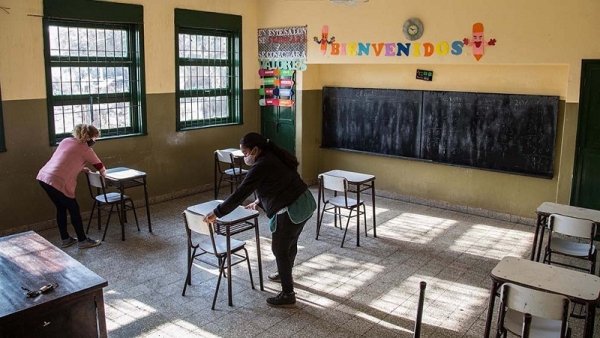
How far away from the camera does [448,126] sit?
23.2 feet

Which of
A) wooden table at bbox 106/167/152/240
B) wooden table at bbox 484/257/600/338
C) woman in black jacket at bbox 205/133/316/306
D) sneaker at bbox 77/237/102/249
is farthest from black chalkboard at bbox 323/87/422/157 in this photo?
wooden table at bbox 484/257/600/338

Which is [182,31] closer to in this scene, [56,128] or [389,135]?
[56,128]

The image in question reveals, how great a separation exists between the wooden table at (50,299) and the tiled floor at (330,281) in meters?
0.87

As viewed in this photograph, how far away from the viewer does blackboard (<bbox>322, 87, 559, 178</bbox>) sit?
6.41 meters

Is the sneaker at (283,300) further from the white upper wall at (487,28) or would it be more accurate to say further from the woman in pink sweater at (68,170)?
the white upper wall at (487,28)

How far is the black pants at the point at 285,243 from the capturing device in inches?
162

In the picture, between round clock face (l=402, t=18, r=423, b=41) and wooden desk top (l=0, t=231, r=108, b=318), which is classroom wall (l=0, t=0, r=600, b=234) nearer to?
round clock face (l=402, t=18, r=423, b=41)

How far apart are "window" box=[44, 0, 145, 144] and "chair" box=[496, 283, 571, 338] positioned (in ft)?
17.0

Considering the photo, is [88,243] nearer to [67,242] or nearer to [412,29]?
[67,242]

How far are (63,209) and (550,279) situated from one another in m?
4.62

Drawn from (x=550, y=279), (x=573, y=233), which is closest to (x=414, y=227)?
(x=573, y=233)

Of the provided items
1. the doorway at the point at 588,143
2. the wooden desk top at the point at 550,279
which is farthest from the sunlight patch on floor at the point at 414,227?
the wooden desk top at the point at 550,279

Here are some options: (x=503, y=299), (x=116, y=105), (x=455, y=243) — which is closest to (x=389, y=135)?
(x=455, y=243)

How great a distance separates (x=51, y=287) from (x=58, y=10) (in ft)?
13.4
